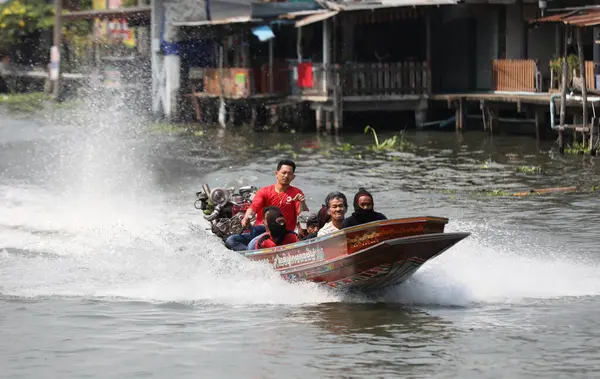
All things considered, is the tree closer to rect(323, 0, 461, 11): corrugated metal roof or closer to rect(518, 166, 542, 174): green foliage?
rect(323, 0, 461, 11): corrugated metal roof

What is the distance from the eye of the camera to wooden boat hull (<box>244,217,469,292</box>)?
12.4 m

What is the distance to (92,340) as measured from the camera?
39.3ft

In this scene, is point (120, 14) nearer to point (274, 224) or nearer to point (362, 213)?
point (274, 224)

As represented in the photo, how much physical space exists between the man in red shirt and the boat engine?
0.82 meters

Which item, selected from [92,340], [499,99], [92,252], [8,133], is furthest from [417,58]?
[92,340]

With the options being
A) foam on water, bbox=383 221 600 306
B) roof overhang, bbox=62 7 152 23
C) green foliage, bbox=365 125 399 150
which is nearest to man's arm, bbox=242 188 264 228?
foam on water, bbox=383 221 600 306

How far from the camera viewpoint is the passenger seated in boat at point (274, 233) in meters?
13.8

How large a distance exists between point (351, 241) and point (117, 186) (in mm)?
13702

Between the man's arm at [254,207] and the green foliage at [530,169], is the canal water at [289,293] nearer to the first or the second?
the green foliage at [530,169]

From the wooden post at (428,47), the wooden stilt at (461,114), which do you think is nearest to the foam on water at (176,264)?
the wooden stilt at (461,114)

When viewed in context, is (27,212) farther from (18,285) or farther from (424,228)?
(424,228)

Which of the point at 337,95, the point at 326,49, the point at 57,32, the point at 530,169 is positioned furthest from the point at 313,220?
the point at 57,32

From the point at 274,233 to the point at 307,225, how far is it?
408 mm

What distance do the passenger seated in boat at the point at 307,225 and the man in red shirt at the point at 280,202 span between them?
0.49 m
